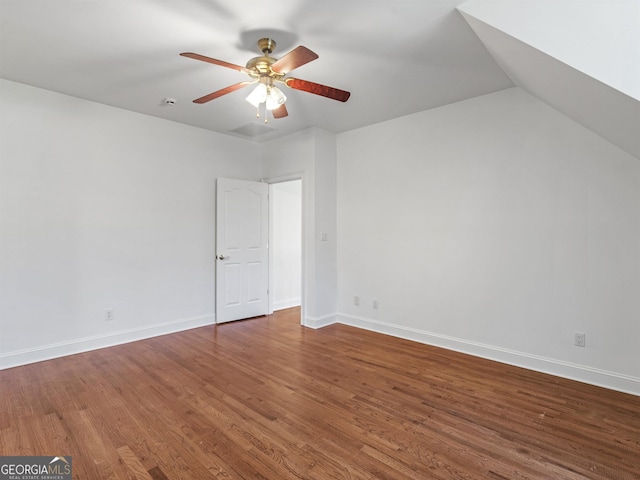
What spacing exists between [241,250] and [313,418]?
3.01m

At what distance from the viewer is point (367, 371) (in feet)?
10.00

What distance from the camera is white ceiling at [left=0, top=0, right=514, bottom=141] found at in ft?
6.91

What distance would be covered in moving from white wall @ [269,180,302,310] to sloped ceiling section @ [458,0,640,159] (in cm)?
378

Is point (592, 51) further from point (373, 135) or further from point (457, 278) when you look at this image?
point (373, 135)

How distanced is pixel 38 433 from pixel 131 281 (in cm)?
199

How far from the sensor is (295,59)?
212 centimetres

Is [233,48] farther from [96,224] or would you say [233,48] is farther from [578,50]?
[96,224]

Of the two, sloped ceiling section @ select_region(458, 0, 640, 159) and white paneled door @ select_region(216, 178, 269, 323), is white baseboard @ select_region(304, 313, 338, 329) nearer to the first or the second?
white paneled door @ select_region(216, 178, 269, 323)

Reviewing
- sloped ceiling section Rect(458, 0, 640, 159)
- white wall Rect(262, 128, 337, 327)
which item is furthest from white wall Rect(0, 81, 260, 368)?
sloped ceiling section Rect(458, 0, 640, 159)

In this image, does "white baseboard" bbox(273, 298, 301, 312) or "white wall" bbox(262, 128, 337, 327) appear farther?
"white baseboard" bbox(273, 298, 301, 312)

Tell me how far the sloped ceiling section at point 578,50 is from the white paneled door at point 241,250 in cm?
349

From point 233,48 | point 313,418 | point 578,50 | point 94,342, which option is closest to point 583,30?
point 578,50

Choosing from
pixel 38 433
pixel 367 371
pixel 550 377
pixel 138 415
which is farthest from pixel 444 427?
pixel 38 433

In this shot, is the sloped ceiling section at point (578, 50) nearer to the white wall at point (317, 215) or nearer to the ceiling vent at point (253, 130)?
the white wall at point (317, 215)
